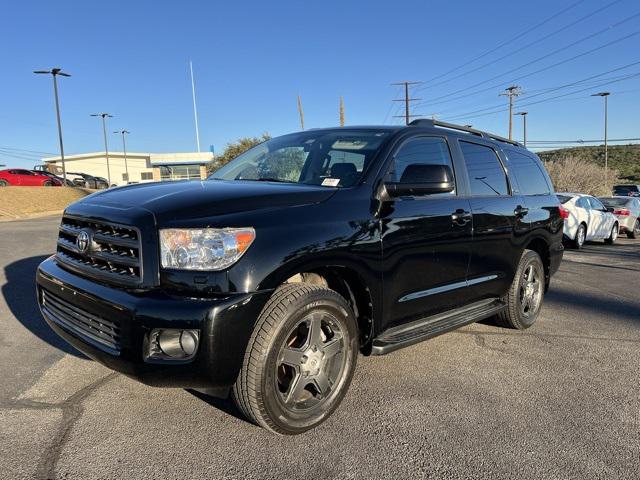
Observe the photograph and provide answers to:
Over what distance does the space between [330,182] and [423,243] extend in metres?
0.82

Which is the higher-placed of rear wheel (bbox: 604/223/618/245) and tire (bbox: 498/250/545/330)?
tire (bbox: 498/250/545/330)

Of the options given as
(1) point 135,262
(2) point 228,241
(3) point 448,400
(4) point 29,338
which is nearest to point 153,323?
(1) point 135,262

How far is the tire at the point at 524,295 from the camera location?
15.7 ft

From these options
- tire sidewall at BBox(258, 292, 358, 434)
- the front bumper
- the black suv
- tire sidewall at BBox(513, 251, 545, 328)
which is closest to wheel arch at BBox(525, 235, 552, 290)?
tire sidewall at BBox(513, 251, 545, 328)

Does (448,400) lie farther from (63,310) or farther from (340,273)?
(63,310)

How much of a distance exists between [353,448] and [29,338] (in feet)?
10.6

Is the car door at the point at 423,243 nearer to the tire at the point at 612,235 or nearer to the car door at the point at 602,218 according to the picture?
the car door at the point at 602,218

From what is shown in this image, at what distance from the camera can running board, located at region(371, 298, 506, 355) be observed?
3.30 m

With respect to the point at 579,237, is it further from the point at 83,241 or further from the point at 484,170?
the point at 83,241

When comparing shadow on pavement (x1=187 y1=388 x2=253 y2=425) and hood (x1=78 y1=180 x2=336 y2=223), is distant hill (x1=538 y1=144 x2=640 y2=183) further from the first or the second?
shadow on pavement (x1=187 y1=388 x2=253 y2=425)

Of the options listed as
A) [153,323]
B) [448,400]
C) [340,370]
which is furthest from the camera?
[448,400]

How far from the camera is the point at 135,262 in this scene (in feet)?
8.50

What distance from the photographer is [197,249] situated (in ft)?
8.36

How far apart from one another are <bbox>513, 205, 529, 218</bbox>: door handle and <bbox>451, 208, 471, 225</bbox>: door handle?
937 mm
